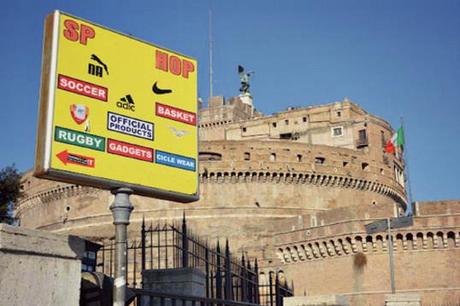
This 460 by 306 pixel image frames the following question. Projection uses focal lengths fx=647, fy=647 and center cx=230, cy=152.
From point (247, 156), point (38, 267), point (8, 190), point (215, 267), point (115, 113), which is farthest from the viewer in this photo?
point (247, 156)

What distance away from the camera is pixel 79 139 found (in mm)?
4785

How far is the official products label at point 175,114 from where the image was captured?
17.6 ft

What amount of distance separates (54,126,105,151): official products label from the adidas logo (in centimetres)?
34

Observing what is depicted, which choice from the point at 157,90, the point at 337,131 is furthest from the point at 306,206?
the point at 157,90

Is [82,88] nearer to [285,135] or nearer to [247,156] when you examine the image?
[247,156]

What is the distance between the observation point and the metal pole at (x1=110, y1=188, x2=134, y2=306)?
15.0 feet

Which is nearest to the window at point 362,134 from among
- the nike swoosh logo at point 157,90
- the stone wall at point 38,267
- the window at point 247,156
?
the window at point 247,156

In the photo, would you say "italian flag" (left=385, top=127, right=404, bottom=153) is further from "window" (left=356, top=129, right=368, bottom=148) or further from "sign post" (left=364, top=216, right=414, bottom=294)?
"window" (left=356, top=129, right=368, bottom=148)

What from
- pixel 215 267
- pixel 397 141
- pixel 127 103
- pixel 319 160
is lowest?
pixel 215 267

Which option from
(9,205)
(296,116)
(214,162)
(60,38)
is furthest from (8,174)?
(296,116)

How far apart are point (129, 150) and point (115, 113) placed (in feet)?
1.02

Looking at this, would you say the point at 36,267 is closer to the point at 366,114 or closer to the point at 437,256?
the point at 437,256

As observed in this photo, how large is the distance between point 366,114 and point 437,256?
852 inches

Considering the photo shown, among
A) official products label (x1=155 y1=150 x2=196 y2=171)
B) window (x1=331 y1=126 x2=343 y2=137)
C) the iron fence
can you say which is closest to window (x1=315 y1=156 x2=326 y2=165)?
window (x1=331 y1=126 x2=343 y2=137)
